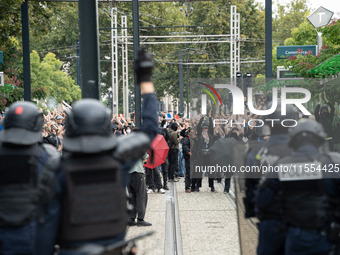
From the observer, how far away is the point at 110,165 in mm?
4289

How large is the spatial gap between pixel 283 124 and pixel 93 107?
187 cm

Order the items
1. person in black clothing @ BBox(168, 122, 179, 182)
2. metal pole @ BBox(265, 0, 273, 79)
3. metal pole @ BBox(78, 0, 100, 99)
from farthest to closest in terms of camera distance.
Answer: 1. person in black clothing @ BBox(168, 122, 179, 182)
2. metal pole @ BBox(265, 0, 273, 79)
3. metal pole @ BBox(78, 0, 100, 99)

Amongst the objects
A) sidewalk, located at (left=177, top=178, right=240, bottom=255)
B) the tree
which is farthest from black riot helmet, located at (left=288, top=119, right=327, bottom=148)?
the tree

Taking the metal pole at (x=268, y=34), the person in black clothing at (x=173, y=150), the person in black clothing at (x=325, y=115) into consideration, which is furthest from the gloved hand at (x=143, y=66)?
the person in black clothing at (x=173, y=150)

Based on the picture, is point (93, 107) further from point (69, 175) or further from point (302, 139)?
point (302, 139)

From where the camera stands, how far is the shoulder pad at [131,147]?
14.3 feet

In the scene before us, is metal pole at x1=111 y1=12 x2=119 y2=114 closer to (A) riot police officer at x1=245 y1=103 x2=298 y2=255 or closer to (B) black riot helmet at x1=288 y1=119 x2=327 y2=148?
(A) riot police officer at x1=245 y1=103 x2=298 y2=255

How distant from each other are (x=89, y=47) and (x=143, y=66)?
279cm

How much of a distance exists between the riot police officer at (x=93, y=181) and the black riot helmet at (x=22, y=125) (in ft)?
1.54

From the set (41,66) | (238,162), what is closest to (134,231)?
(238,162)

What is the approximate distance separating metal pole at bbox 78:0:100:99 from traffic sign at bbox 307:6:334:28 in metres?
14.9

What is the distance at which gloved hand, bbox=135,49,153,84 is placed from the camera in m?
4.71

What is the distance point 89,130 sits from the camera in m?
4.31

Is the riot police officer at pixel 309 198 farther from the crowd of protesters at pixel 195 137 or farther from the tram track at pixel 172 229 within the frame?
the tram track at pixel 172 229
